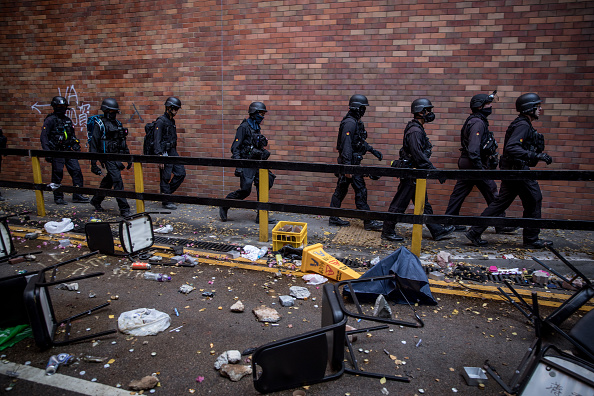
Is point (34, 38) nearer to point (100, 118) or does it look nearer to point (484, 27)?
point (100, 118)

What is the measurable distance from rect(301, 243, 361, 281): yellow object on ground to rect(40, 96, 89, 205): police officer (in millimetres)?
6264

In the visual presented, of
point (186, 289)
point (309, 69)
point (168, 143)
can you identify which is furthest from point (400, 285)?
point (168, 143)

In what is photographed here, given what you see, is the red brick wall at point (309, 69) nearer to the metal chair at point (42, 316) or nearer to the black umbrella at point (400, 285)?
the black umbrella at point (400, 285)

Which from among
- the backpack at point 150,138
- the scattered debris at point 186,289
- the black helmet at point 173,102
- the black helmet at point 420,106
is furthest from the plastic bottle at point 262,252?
the black helmet at point 173,102

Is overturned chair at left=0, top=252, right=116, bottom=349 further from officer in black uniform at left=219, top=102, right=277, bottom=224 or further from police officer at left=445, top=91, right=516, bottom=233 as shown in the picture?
police officer at left=445, top=91, right=516, bottom=233

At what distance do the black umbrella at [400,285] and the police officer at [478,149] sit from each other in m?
2.94

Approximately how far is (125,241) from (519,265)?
5057 millimetres

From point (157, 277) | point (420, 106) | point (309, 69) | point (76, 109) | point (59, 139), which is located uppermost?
point (309, 69)

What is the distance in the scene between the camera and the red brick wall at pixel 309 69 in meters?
6.65

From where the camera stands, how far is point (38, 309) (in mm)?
2848

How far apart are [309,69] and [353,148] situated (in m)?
2.05

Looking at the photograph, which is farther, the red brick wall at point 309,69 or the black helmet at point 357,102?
the red brick wall at point 309,69

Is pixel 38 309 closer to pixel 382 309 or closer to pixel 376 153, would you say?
pixel 382 309

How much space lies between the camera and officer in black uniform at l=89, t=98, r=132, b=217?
23.8 feet
